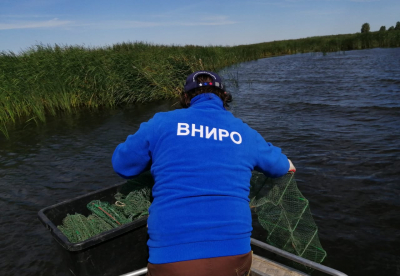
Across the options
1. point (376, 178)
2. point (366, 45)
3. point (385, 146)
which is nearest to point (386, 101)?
point (385, 146)

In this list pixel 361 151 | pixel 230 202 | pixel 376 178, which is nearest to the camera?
pixel 230 202

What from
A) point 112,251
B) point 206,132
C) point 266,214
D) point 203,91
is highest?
point 203,91

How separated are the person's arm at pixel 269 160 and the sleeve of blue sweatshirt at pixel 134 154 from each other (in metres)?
0.72

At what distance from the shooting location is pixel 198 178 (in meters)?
1.98

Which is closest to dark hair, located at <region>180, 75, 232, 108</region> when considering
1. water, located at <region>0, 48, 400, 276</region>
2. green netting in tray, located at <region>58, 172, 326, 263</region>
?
green netting in tray, located at <region>58, 172, 326, 263</region>

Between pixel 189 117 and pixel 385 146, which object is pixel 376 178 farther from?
pixel 189 117

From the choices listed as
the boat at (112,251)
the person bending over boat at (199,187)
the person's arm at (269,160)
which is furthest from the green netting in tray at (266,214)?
the person bending over boat at (199,187)

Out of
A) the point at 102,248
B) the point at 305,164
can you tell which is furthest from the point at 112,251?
the point at 305,164

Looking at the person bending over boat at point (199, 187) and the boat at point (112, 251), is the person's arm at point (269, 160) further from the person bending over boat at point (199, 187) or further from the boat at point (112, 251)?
the boat at point (112, 251)

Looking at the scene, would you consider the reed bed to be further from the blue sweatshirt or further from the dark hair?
the blue sweatshirt

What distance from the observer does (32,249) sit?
16.5 feet

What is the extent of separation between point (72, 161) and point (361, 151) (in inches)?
266

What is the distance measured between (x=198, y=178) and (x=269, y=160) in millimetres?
594

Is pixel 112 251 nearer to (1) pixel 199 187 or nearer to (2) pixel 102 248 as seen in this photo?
(2) pixel 102 248
